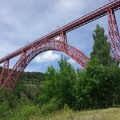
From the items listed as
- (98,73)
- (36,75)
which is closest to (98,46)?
(98,73)

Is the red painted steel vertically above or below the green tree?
above

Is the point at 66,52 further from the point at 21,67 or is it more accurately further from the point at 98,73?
the point at 21,67

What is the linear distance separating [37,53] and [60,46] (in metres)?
6.51

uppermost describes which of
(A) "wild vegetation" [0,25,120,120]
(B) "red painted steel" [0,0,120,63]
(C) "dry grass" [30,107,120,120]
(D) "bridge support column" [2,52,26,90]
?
(B) "red painted steel" [0,0,120,63]

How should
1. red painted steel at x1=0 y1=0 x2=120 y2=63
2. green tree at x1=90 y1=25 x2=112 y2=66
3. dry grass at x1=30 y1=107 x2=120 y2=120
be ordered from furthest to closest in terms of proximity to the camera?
red painted steel at x1=0 y1=0 x2=120 y2=63, green tree at x1=90 y1=25 x2=112 y2=66, dry grass at x1=30 y1=107 x2=120 y2=120

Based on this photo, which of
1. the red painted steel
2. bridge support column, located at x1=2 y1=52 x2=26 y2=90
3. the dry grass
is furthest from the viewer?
bridge support column, located at x1=2 y1=52 x2=26 y2=90

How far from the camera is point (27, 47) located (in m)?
34.9

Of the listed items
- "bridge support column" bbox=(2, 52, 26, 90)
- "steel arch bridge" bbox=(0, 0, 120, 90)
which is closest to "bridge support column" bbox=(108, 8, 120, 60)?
"steel arch bridge" bbox=(0, 0, 120, 90)

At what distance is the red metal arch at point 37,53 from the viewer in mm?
25655

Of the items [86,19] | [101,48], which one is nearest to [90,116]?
[101,48]

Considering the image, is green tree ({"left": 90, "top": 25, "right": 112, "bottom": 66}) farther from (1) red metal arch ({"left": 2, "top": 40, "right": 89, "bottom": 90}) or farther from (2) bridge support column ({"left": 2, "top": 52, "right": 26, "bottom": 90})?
(2) bridge support column ({"left": 2, "top": 52, "right": 26, "bottom": 90})

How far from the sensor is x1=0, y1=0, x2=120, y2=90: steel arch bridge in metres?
23.2

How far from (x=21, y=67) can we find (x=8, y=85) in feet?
14.6

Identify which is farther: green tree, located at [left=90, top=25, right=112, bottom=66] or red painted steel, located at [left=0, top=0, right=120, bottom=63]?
red painted steel, located at [left=0, top=0, right=120, bottom=63]
